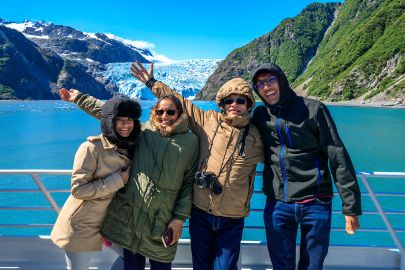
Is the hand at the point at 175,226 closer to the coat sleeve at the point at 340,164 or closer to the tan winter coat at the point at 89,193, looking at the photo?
the tan winter coat at the point at 89,193

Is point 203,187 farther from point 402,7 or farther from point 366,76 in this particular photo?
point 402,7

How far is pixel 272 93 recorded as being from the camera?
245cm

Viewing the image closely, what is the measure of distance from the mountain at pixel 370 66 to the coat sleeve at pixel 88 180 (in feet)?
238

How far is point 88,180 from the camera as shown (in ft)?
7.32

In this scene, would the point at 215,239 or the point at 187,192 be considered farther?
the point at 215,239

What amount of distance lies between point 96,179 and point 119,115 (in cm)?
44

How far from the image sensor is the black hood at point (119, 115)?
7.46 feet

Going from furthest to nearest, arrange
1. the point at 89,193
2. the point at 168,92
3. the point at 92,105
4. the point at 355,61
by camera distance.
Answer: the point at 355,61 → the point at 92,105 → the point at 168,92 → the point at 89,193

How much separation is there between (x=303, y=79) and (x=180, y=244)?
121m

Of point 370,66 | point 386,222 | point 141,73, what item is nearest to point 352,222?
point 386,222

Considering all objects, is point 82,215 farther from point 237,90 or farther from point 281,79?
point 281,79

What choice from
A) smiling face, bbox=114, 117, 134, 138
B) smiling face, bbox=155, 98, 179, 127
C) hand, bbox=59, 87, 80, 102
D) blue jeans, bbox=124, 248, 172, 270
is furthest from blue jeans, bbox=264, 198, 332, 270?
hand, bbox=59, 87, 80, 102

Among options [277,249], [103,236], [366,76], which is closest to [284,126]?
[277,249]

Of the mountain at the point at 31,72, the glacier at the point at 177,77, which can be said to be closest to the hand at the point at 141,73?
the glacier at the point at 177,77
